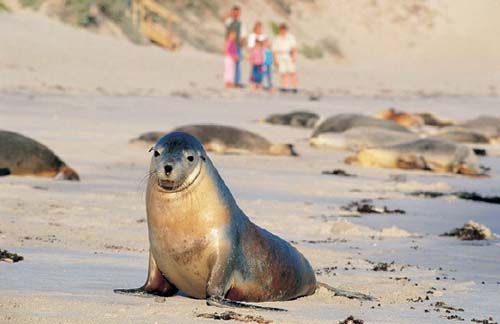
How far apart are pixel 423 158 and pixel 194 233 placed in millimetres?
9465

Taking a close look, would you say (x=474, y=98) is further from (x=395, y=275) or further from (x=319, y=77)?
(x=395, y=275)

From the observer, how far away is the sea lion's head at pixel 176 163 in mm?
5703

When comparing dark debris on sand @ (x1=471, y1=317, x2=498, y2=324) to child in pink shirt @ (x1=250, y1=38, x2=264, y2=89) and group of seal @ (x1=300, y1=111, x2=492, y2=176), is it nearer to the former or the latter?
group of seal @ (x1=300, y1=111, x2=492, y2=176)

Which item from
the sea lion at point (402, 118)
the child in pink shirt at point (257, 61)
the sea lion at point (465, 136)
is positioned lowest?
the sea lion at point (465, 136)

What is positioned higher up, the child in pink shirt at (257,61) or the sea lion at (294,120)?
the child in pink shirt at (257,61)

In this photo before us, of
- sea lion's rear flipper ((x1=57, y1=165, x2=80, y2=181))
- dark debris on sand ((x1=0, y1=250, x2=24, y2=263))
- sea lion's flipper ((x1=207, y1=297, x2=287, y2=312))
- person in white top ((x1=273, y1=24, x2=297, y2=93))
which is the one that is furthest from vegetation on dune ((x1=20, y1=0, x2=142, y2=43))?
sea lion's flipper ((x1=207, y1=297, x2=287, y2=312))

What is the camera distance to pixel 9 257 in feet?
22.0

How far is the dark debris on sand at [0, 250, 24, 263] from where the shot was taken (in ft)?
21.8

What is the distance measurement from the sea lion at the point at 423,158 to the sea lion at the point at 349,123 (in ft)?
11.4

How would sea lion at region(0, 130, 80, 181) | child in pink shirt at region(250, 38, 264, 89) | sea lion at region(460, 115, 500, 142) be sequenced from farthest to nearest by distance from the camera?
child in pink shirt at region(250, 38, 264, 89)
sea lion at region(460, 115, 500, 142)
sea lion at region(0, 130, 80, 181)

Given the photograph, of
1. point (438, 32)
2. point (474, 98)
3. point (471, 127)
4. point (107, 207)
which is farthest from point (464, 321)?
point (438, 32)

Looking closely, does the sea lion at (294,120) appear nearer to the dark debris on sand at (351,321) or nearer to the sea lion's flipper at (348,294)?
the sea lion's flipper at (348,294)

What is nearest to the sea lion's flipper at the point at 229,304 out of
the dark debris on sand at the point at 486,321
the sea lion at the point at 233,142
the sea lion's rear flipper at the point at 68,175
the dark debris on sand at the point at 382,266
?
the dark debris on sand at the point at 486,321

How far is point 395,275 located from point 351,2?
4011 centimetres
